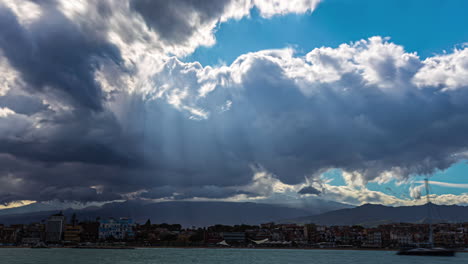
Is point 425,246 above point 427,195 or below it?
below

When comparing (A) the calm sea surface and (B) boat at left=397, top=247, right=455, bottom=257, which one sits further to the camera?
(B) boat at left=397, top=247, right=455, bottom=257

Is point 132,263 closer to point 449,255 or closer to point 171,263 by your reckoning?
point 171,263

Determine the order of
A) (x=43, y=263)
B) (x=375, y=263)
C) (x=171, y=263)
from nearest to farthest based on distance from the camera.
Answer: (x=43, y=263) → (x=171, y=263) → (x=375, y=263)

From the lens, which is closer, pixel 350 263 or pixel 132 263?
pixel 132 263

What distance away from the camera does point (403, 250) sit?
142 meters

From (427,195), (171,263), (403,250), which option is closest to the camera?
(171,263)

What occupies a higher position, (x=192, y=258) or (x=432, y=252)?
(x=432, y=252)

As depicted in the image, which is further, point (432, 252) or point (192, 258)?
point (432, 252)

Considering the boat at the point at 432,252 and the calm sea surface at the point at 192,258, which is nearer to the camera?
the calm sea surface at the point at 192,258

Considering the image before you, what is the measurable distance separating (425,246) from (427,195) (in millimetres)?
29679

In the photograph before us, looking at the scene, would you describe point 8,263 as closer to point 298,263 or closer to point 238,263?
point 238,263

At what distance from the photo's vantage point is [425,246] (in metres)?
143

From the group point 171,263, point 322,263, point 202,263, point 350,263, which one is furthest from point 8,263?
point 350,263

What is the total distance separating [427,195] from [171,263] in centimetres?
12251
